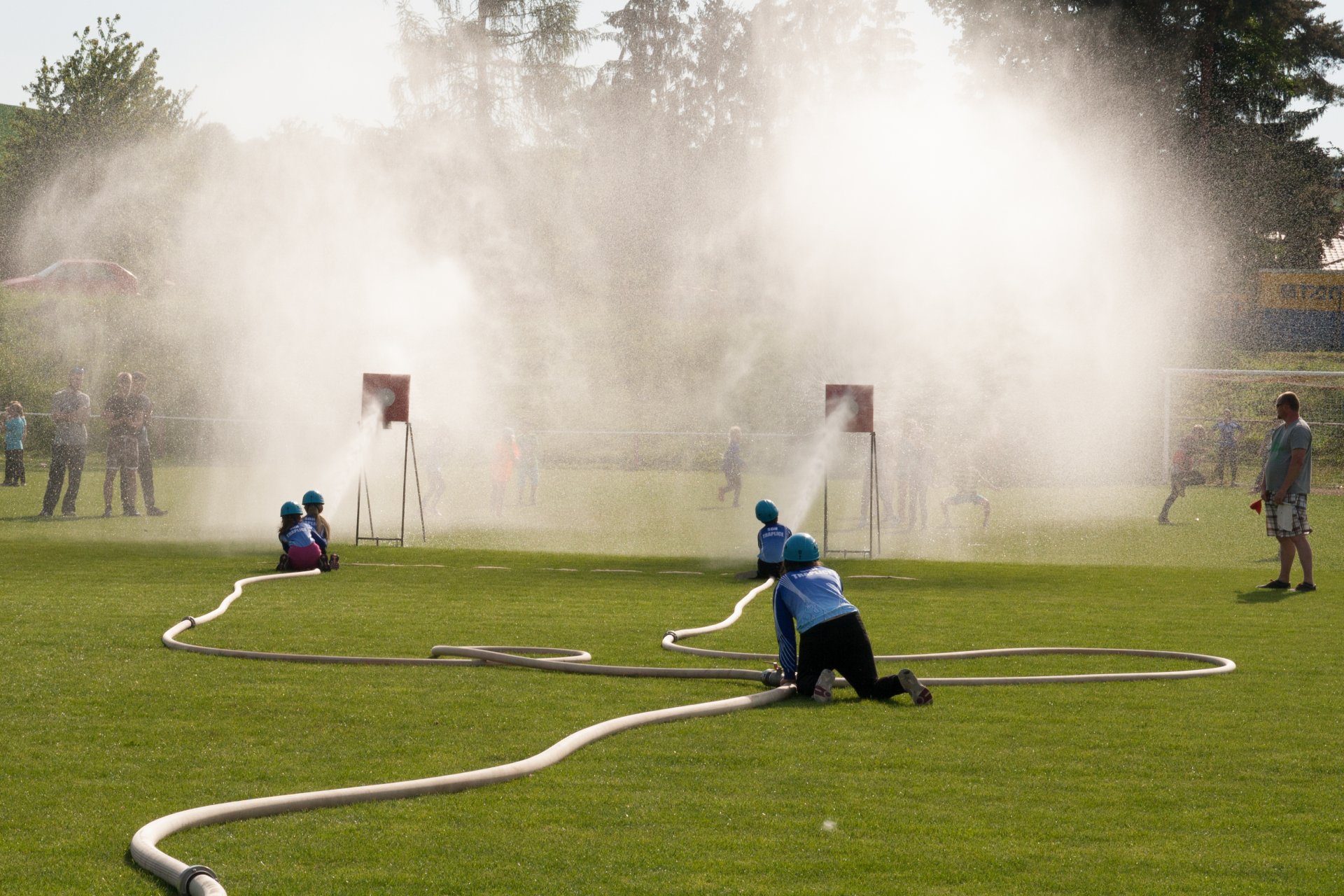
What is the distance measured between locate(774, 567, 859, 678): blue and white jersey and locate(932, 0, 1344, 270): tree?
41.0 m

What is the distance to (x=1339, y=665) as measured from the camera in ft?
31.6

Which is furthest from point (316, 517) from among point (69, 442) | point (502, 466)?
point (502, 466)

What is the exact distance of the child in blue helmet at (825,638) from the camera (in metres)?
8.07

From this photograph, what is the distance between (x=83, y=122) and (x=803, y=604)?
4900cm

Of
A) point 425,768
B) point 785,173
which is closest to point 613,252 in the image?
point 785,173

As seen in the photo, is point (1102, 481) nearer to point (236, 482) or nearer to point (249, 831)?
point (236, 482)

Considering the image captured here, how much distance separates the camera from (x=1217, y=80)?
4944 cm

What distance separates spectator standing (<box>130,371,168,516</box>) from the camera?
74.4 ft

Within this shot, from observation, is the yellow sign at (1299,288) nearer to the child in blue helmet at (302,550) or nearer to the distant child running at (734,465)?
the distant child running at (734,465)

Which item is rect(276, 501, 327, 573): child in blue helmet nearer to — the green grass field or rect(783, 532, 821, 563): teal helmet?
the green grass field

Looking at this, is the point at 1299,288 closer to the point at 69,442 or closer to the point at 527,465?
the point at 527,465

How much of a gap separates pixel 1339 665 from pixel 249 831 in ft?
24.7

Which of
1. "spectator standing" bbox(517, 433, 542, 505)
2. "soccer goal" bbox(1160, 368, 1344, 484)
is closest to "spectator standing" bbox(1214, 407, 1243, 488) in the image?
"soccer goal" bbox(1160, 368, 1344, 484)

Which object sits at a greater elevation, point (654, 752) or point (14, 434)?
point (14, 434)
